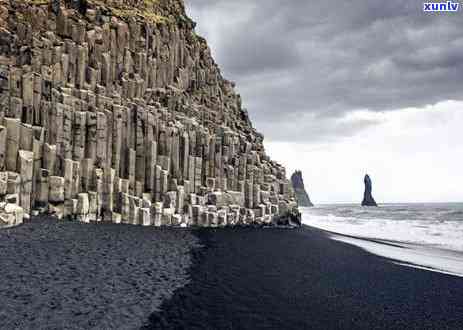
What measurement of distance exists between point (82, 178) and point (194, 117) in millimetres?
15234

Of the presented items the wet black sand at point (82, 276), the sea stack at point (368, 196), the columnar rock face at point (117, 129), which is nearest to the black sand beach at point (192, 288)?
the wet black sand at point (82, 276)

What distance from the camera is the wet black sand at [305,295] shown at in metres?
10.3

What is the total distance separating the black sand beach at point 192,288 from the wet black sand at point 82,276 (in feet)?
0.10

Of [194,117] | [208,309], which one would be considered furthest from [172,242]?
[194,117]

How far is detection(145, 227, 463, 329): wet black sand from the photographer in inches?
404

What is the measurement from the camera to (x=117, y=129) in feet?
90.6

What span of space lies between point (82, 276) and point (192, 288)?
3.80 m

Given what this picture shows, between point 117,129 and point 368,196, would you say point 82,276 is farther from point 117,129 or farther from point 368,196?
point 368,196

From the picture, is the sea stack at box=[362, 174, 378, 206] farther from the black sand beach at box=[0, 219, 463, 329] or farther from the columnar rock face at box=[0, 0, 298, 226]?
the black sand beach at box=[0, 219, 463, 329]

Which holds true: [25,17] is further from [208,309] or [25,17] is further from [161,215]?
[208,309]

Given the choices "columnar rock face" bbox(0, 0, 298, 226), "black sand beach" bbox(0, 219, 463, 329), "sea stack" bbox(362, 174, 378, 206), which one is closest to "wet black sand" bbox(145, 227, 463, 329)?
"black sand beach" bbox(0, 219, 463, 329)

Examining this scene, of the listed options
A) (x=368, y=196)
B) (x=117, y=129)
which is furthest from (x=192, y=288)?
(x=368, y=196)

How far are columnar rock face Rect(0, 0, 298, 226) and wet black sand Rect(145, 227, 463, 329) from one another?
1064 centimetres

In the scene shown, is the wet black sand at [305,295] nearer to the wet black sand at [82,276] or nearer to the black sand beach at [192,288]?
the black sand beach at [192,288]
